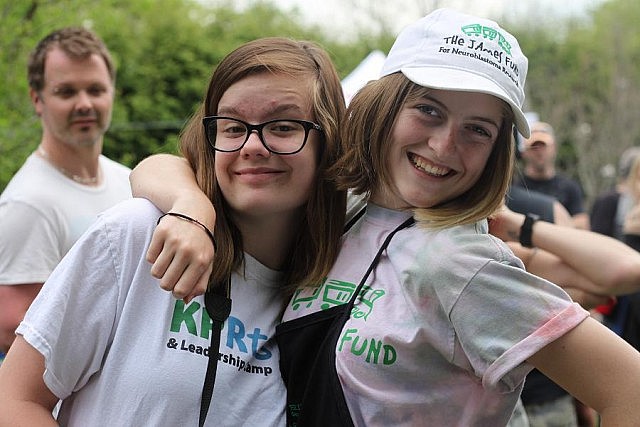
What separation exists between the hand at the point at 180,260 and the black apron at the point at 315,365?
34 centimetres

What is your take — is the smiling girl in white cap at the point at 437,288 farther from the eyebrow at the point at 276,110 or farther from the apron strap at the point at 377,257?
the eyebrow at the point at 276,110

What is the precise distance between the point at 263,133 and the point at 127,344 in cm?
63

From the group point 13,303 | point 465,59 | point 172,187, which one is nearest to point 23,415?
point 172,187

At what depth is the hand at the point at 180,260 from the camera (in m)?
1.77

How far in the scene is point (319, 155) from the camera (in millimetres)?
2221

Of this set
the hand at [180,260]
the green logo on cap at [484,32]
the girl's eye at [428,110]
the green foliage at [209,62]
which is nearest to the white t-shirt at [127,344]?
the hand at [180,260]

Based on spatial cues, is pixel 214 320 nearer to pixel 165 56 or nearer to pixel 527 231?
pixel 527 231

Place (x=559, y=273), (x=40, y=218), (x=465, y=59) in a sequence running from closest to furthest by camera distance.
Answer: (x=465, y=59)
(x=559, y=273)
(x=40, y=218)

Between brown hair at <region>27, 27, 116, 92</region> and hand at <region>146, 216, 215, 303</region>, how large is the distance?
2549 millimetres

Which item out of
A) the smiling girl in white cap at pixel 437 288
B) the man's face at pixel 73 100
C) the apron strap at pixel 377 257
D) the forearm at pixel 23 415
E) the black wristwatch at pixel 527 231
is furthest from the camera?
the man's face at pixel 73 100

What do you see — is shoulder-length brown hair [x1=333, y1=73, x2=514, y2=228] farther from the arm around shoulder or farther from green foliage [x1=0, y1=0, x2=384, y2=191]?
green foliage [x1=0, y1=0, x2=384, y2=191]

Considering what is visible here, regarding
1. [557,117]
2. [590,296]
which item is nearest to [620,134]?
[557,117]

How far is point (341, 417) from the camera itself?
1.89m

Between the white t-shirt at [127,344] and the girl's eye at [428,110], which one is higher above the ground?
the girl's eye at [428,110]
